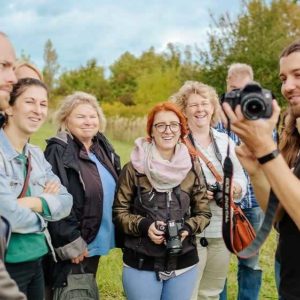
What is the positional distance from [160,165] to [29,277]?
1.16 metres

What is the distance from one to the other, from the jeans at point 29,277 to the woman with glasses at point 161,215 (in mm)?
644

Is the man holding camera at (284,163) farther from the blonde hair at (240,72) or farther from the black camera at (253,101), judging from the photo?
the blonde hair at (240,72)

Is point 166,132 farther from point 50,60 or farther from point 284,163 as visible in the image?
point 50,60

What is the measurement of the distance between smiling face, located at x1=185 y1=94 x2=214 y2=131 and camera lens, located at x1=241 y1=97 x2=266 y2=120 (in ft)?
7.16

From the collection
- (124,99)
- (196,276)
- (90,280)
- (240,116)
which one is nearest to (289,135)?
(240,116)

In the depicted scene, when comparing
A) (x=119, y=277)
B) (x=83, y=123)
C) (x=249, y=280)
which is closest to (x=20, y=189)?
(x=83, y=123)

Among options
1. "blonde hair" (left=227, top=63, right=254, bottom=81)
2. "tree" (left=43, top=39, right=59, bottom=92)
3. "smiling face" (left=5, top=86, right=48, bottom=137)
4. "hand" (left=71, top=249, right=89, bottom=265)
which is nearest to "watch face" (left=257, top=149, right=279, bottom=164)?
"smiling face" (left=5, top=86, right=48, bottom=137)

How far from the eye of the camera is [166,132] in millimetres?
3510

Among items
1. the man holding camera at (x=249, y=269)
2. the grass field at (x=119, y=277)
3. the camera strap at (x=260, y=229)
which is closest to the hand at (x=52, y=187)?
the camera strap at (x=260, y=229)

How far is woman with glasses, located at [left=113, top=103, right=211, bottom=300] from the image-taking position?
3.24 m

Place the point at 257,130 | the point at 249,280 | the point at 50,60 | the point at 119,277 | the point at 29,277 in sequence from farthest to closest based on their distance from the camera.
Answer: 1. the point at 50,60
2. the point at 119,277
3. the point at 249,280
4. the point at 29,277
5. the point at 257,130

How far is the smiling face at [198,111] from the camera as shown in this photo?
13.0 ft

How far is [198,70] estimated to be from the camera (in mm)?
18328

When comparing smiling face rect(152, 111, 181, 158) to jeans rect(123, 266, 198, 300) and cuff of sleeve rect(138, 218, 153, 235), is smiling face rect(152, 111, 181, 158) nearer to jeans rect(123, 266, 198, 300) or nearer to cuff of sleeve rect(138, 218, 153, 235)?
cuff of sleeve rect(138, 218, 153, 235)
